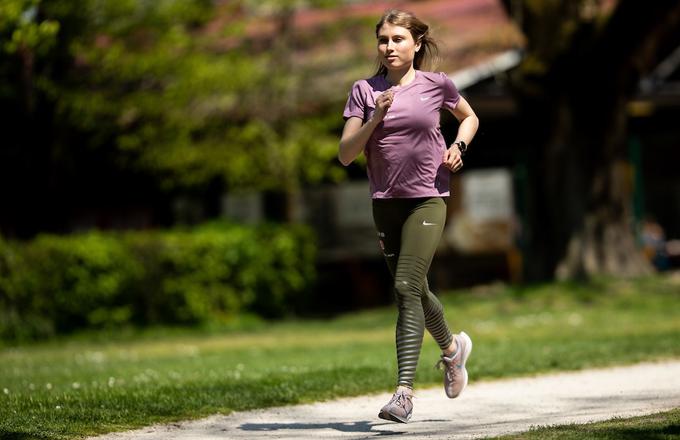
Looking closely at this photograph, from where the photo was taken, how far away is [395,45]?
20.1 ft

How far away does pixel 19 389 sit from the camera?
8.96m

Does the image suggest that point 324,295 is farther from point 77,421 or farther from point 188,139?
point 77,421

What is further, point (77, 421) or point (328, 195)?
point (328, 195)

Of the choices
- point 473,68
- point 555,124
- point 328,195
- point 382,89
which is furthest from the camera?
point 328,195

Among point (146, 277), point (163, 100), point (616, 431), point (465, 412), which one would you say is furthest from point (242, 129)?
point (616, 431)

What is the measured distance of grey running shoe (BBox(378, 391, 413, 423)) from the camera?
19.2ft

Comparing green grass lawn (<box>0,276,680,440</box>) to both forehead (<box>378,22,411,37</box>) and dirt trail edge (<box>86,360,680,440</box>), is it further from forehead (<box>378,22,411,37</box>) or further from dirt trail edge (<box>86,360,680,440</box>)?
forehead (<box>378,22,411,37</box>)

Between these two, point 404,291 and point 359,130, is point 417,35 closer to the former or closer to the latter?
point 359,130

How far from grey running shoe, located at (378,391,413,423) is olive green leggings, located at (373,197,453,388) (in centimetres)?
8

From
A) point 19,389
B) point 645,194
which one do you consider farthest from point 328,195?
point 19,389

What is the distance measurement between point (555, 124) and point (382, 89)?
13045 millimetres

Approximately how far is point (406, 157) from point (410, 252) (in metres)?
0.49

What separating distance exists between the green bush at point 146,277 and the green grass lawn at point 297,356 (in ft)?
1.28

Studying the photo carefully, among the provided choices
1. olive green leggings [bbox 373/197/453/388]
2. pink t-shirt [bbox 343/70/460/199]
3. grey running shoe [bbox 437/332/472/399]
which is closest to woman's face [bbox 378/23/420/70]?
pink t-shirt [bbox 343/70/460/199]
